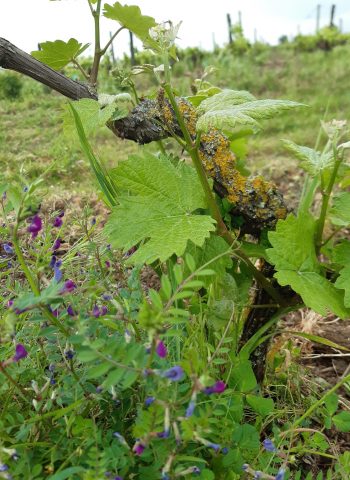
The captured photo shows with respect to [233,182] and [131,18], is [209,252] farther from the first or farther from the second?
[131,18]

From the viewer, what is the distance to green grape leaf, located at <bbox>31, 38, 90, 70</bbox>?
1.54 metres

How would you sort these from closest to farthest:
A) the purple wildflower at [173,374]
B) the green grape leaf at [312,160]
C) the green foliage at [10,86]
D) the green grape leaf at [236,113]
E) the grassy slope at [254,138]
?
1. the purple wildflower at [173,374]
2. the green grape leaf at [236,113]
3. the green grape leaf at [312,160]
4. the grassy slope at [254,138]
5. the green foliage at [10,86]

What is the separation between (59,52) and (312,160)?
839 mm

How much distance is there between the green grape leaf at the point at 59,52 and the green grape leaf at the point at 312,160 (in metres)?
0.70

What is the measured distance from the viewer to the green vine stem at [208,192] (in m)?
1.25

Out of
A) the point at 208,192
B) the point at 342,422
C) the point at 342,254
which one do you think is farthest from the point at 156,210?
the point at 342,422

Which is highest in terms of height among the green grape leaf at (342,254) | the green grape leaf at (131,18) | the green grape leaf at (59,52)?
the green grape leaf at (131,18)

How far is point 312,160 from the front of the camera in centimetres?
165

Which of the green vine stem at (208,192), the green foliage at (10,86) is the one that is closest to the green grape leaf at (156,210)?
the green vine stem at (208,192)

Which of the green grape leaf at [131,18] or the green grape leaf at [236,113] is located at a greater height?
the green grape leaf at [131,18]

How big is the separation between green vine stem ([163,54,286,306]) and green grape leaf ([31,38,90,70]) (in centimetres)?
43

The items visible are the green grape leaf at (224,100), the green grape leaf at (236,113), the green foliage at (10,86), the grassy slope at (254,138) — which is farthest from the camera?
the green foliage at (10,86)

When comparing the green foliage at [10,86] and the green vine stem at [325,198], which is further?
the green foliage at [10,86]

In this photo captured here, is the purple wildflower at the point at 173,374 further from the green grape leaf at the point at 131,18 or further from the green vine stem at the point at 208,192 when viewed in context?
the green grape leaf at the point at 131,18
